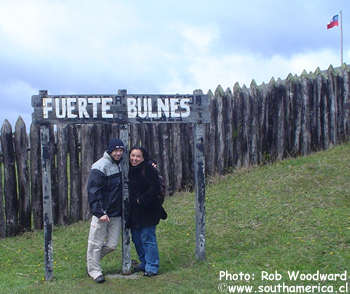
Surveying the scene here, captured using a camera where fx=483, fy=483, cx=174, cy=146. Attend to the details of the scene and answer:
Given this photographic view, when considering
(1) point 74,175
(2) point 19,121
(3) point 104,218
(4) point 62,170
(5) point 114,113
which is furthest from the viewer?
(1) point 74,175

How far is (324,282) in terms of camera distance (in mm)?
5426

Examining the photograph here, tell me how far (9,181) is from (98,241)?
3.22 meters

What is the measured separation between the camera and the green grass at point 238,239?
5863 millimetres

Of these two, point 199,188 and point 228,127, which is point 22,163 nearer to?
point 199,188

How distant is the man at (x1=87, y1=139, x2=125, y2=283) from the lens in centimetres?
587

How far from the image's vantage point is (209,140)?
401 inches

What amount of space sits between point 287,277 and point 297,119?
606cm

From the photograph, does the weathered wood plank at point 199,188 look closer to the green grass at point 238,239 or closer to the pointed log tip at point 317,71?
the green grass at point 238,239

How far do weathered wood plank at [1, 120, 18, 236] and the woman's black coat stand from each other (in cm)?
321

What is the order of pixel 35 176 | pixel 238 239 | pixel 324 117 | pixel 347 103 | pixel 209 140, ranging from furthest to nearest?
pixel 347 103 < pixel 324 117 < pixel 209 140 < pixel 35 176 < pixel 238 239

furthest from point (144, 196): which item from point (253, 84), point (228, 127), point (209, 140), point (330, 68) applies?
point (330, 68)

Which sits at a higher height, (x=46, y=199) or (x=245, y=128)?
(x=245, y=128)

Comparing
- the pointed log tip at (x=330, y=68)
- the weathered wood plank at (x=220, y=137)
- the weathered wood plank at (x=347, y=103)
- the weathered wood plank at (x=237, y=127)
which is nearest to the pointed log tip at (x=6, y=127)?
the weathered wood plank at (x=220, y=137)

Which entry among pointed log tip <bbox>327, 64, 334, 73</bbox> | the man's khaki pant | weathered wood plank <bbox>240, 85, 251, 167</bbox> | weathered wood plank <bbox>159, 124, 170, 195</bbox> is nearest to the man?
the man's khaki pant
